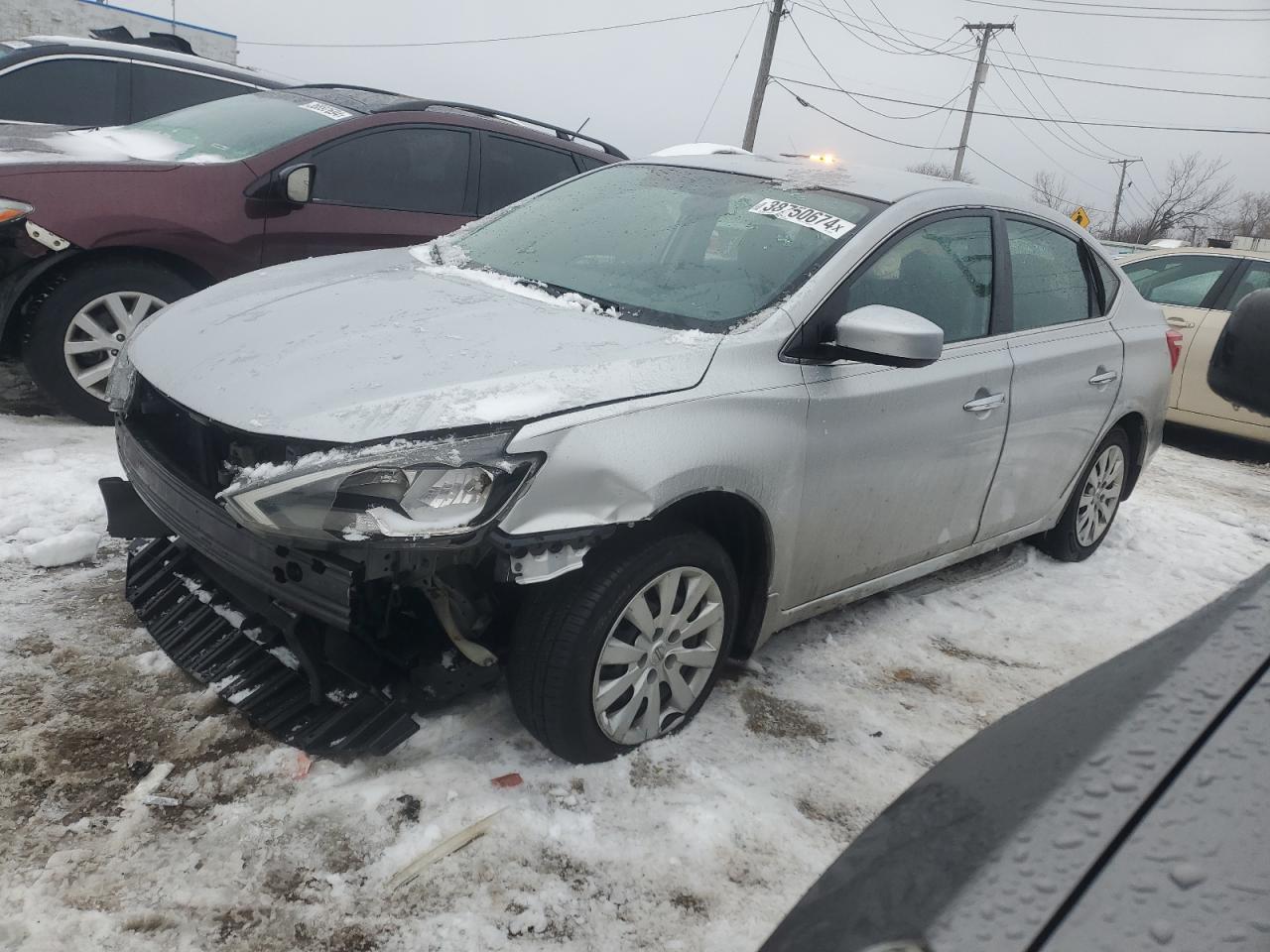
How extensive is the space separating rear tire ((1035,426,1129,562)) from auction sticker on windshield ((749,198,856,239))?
6.46 ft

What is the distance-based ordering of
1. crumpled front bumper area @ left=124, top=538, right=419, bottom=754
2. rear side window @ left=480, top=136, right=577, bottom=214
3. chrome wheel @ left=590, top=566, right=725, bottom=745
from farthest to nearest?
rear side window @ left=480, top=136, right=577, bottom=214 < chrome wheel @ left=590, top=566, right=725, bottom=745 < crumpled front bumper area @ left=124, top=538, right=419, bottom=754

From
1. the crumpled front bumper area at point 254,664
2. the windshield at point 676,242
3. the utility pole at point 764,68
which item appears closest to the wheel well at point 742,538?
the windshield at point 676,242

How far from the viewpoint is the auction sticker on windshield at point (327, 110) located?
5098 mm

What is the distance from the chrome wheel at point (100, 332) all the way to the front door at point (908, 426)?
131 inches

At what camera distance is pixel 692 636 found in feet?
8.59

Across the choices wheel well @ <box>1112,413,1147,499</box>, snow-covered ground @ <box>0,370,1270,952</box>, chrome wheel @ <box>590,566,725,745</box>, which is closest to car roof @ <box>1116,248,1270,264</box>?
wheel well @ <box>1112,413,1147,499</box>

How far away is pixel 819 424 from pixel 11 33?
2623cm

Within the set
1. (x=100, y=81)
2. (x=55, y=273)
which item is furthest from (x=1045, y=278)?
(x=100, y=81)

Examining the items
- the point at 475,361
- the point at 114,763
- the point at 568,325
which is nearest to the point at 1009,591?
the point at 568,325

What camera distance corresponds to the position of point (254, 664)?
246 centimetres

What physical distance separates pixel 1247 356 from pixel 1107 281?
273 centimetres

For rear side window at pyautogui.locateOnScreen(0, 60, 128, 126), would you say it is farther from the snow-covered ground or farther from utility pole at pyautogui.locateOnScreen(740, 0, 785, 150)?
utility pole at pyautogui.locateOnScreen(740, 0, 785, 150)

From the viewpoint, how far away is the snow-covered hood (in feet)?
6.80

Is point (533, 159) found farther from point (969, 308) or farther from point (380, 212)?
point (969, 308)
